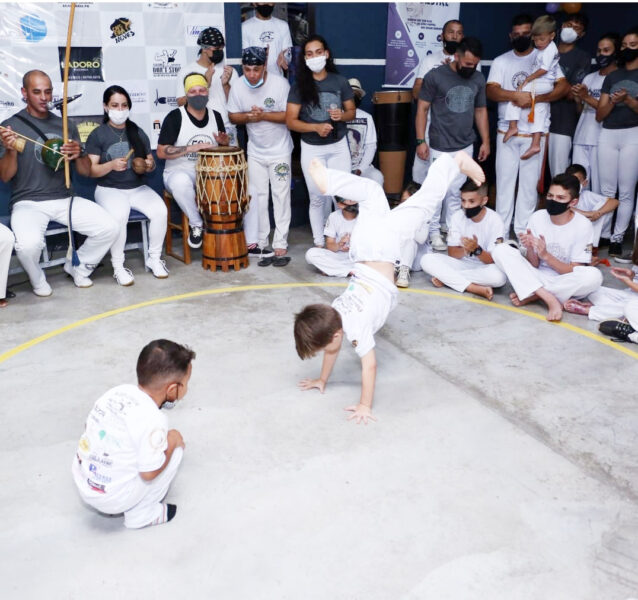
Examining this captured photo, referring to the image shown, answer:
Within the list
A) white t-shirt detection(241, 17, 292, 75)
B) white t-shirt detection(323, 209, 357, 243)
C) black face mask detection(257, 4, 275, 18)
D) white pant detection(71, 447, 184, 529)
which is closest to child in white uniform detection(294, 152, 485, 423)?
white pant detection(71, 447, 184, 529)

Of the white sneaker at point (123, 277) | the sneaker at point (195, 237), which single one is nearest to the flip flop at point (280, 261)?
the sneaker at point (195, 237)

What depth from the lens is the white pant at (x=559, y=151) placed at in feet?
22.3

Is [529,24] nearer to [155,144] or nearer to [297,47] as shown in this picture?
[297,47]

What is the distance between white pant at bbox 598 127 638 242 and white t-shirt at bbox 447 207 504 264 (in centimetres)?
157

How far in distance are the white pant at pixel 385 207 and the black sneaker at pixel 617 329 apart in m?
1.46

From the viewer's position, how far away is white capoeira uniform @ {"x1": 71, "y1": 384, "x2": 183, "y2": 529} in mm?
2441

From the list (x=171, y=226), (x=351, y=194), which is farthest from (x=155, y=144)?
(x=351, y=194)

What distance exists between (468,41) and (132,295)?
3.61 meters

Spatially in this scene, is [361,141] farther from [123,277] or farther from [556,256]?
[123,277]

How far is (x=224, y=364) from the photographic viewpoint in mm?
4117

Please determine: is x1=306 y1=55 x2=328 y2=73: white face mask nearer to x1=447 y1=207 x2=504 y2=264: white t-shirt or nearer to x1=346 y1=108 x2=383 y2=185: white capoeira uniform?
x1=346 y1=108 x2=383 y2=185: white capoeira uniform

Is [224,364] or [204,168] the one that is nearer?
[224,364]

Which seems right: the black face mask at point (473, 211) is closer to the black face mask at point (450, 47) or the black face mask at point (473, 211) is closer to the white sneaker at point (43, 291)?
the black face mask at point (450, 47)

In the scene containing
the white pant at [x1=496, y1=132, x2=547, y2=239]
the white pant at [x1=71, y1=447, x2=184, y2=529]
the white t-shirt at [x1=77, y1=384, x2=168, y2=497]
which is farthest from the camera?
the white pant at [x1=496, y1=132, x2=547, y2=239]
